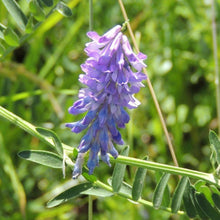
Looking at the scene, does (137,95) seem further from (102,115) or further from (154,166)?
(102,115)

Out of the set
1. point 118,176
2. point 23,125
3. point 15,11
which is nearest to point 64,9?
point 15,11

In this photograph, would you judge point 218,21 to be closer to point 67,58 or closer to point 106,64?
point 67,58

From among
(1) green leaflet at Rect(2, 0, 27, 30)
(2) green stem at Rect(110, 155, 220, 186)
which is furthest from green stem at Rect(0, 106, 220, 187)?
(1) green leaflet at Rect(2, 0, 27, 30)

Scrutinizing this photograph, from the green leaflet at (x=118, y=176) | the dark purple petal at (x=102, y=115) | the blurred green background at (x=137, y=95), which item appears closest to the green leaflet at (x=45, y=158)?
the green leaflet at (x=118, y=176)

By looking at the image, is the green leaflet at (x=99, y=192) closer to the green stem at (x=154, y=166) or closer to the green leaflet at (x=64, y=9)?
the green stem at (x=154, y=166)

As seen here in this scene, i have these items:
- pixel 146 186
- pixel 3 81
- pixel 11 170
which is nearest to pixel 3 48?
pixel 11 170
